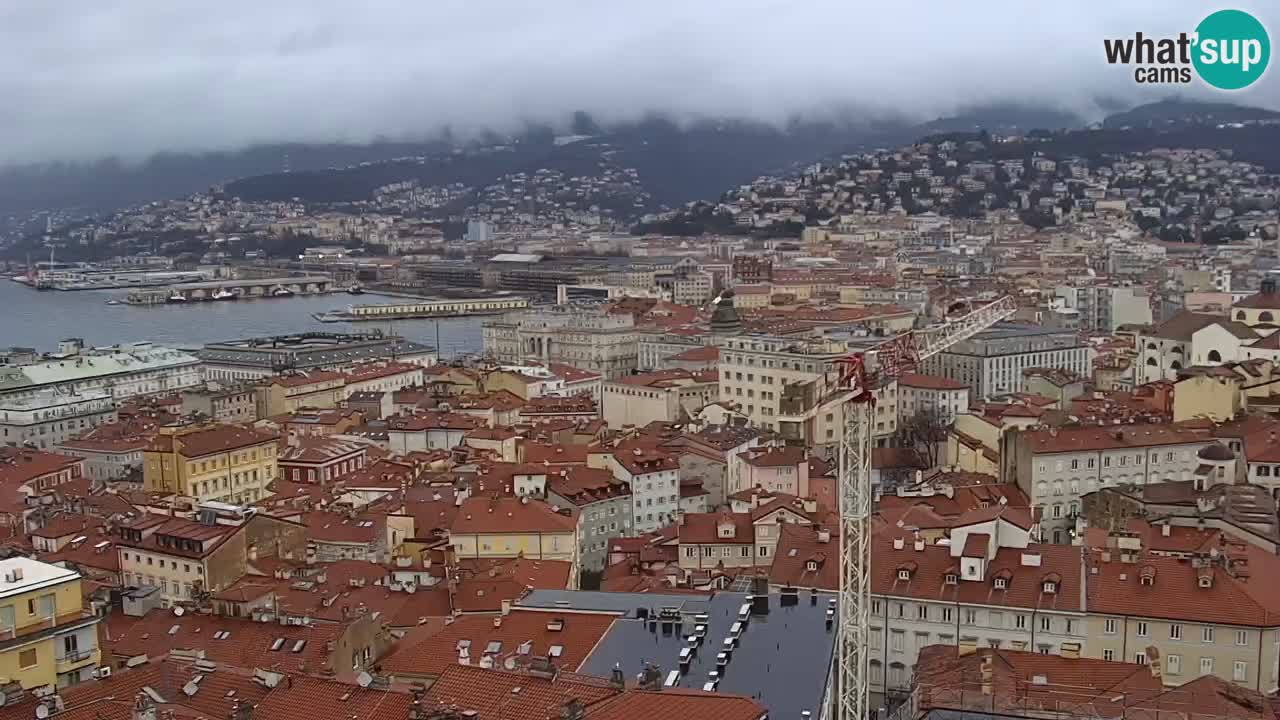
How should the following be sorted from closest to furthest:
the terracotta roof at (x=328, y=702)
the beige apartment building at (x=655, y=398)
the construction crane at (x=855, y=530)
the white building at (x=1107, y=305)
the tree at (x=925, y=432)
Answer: the terracotta roof at (x=328, y=702), the construction crane at (x=855, y=530), the tree at (x=925, y=432), the beige apartment building at (x=655, y=398), the white building at (x=1107, y=305)

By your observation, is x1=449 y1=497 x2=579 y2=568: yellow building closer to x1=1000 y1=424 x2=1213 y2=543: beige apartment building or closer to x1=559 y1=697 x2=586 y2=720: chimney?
x1=1000 y1=424 x2=1213 y2=543: beige apartment building

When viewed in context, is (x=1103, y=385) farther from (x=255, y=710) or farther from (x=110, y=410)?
(x=255, y=710)

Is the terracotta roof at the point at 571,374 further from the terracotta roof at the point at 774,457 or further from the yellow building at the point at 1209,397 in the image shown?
the yellow building at the point at 1209,397

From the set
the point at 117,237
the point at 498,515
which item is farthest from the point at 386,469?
the point at 117,237

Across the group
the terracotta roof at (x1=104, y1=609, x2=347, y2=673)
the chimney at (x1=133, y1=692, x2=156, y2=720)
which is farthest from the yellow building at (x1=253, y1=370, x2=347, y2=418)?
the chimney at (x1=133, y1=692, x2=156, y2=720)

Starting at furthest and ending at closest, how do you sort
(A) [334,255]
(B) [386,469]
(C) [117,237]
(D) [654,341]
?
(C) [117,237] < (A) [334,255] < (D) [654,341] < (B) [386,469]

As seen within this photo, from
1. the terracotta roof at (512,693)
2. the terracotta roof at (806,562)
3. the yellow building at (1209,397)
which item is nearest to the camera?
the terracotta roof at (512,693)

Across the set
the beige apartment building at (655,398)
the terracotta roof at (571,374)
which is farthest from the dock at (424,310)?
the beige apartment building at (655,398)
